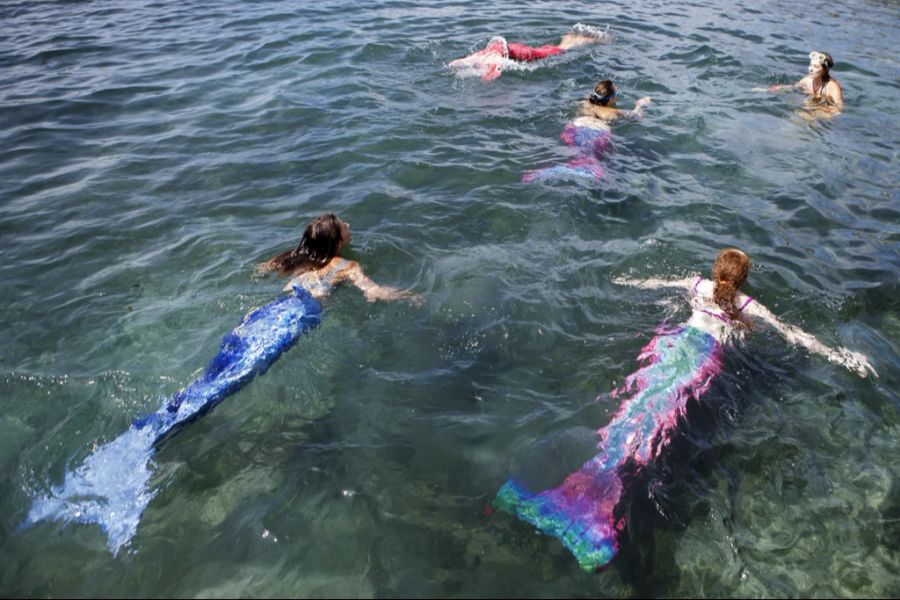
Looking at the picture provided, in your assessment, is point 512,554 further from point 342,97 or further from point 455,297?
point 342,97

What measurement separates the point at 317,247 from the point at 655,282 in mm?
3411

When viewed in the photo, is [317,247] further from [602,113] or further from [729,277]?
[602,113]

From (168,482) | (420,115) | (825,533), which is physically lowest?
(825,533)

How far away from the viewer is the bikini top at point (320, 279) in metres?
5.43

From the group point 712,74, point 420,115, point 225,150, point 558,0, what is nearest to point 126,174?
point 225,150

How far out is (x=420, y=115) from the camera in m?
9.16

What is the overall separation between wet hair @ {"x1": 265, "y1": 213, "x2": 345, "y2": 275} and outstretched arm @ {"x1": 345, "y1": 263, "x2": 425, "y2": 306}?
11.7 inches

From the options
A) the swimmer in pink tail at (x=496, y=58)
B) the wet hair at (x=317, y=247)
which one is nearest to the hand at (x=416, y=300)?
the wet hair at (x=317, y=247)

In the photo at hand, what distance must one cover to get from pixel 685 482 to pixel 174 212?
21.5ft

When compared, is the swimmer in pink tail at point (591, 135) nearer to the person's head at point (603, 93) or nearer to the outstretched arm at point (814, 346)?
the person's head at point (603, 93)

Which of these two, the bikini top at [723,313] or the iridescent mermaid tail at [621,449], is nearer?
the iridescent mermaid tail at [621,449]

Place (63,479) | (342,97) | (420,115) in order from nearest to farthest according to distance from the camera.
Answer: (63,479)
(420,115)
(342,97)

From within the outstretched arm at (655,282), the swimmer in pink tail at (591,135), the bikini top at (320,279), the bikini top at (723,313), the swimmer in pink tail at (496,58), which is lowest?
the outstretched arm at (655,282)

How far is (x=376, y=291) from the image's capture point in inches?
213
